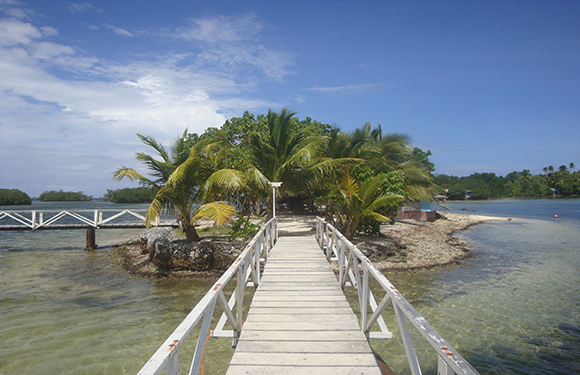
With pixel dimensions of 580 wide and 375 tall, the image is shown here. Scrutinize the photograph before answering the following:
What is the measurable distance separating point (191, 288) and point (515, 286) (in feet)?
32.8

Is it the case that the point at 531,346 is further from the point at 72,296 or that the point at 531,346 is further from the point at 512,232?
the point at 512,232

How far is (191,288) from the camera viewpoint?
9812 millimetres

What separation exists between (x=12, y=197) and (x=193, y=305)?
75.8 metres

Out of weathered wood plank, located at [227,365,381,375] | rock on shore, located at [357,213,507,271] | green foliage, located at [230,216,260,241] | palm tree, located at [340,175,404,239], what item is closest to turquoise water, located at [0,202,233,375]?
green foliage, located at [230,216,260,241]

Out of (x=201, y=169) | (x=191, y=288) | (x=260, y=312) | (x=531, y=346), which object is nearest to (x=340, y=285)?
(x=260, y=312)

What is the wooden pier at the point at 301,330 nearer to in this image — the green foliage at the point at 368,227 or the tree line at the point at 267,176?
the tree line at the point at 267,176

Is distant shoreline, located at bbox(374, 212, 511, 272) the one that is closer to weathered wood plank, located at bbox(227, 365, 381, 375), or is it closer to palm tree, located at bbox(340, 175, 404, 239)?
palm tree, located at bbox(340, 175, 404, 239)

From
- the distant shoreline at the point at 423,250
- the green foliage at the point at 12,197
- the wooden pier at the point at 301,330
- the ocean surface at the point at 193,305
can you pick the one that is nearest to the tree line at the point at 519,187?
the distant shoreline at the point at 423,250

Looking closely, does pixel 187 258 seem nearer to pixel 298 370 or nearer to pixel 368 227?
pixel 368 227

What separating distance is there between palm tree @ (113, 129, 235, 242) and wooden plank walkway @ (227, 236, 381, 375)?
541cm

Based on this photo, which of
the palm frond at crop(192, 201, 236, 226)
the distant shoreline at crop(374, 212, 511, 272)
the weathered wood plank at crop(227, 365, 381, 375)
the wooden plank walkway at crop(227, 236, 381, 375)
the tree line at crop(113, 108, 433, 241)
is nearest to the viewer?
the weathered wood plank at crop(227, 365, 381, 375)

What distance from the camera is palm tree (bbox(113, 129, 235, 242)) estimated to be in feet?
35.4

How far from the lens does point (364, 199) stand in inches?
460

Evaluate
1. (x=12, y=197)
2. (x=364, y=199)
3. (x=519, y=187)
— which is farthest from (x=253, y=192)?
(x=519, y=187)
